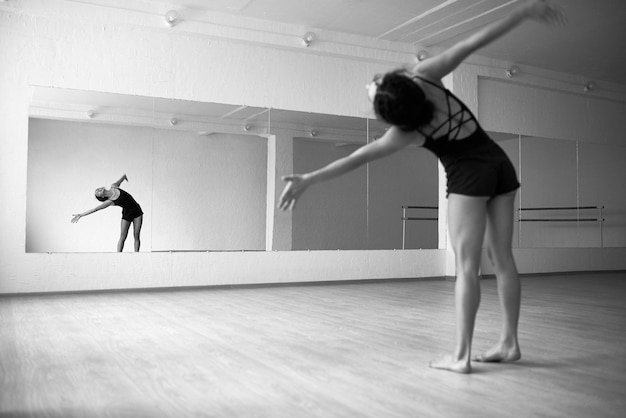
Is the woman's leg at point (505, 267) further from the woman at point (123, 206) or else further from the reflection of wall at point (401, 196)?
the reflection of wall at point (401, 196)

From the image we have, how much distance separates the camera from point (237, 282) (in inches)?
264

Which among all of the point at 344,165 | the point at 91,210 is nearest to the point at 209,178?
the point at 91,210

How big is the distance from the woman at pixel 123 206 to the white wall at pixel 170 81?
Result: 8.9 inches

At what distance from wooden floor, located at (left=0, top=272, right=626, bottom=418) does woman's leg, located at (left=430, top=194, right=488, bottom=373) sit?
137 mm

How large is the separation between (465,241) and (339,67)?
17.2 feet

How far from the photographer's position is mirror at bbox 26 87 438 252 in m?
6.00

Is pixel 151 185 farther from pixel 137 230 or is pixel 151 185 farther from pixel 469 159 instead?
pixel 469 159

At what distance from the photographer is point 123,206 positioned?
634 centimetres

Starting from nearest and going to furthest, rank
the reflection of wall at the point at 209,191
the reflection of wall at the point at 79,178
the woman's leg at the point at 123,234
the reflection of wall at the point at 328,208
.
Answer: the reflection of wall at the point at 79,178, the woman's leg at the point at 123,234, the reflection of wall at the point at 209,191, the reflection of wall at the point at 328,208

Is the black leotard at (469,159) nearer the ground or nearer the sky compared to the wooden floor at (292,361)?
nearer the sky

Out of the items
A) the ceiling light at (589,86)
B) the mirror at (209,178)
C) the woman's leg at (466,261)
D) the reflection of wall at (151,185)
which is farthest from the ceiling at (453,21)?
the woman's leg at (466,261)

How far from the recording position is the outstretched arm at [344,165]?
225 centimetres

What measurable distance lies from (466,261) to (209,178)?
4748 millimetres

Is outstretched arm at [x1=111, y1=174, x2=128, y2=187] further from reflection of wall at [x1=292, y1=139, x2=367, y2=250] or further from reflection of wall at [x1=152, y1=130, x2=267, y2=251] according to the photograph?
reflection of wall at [x1=292, y1=139, x2=367, y2=250]
